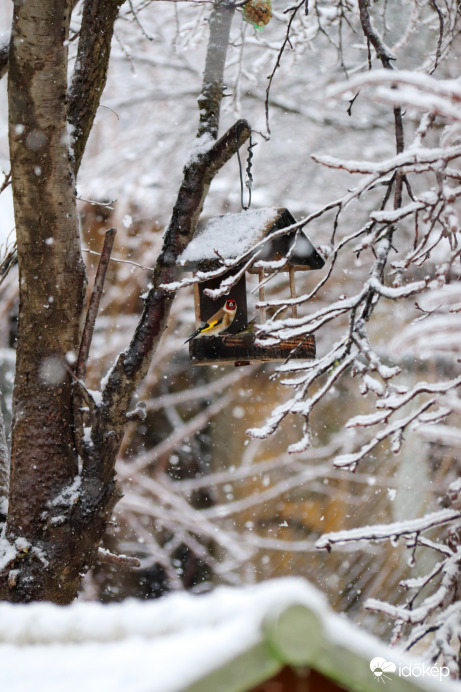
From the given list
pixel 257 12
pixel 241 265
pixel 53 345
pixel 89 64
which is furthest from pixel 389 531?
pixel 257 12

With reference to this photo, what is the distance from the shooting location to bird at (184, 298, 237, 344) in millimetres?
2006

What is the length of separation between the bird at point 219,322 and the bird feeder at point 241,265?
0.12ft

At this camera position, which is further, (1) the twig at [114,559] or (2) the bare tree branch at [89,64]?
(1) the twig at [114,559]

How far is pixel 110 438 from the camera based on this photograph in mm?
1936

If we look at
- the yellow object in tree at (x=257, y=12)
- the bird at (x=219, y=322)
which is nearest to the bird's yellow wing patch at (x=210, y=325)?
the bird at (x=219, y=322)

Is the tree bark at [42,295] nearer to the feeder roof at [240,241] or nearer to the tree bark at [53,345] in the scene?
the tree bark at [53,345]

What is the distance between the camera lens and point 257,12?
2301 mm

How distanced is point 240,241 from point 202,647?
148cm

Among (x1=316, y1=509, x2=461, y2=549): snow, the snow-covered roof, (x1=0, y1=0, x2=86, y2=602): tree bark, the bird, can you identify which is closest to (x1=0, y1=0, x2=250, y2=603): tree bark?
(x1=0, y1=0, x2=86, y2=602): tree bark

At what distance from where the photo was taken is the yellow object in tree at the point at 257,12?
2.29m

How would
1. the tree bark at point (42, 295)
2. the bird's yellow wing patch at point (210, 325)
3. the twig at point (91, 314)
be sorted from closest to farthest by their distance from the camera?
the tree bark at point (42, 295)
the twig at point (91, 314)
the bird's yellow wing patch at point (210, 325)

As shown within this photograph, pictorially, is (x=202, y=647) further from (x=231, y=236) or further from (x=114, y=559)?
(x=114, y=559)

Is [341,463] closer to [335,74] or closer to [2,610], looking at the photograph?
[2,610]

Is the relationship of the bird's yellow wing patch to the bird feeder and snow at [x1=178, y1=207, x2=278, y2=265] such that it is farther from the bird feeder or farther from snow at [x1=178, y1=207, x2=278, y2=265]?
snow at [x1=178, y1=207, x2=278, y2=265]
